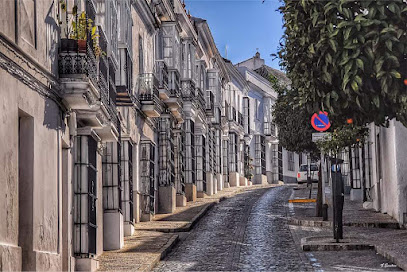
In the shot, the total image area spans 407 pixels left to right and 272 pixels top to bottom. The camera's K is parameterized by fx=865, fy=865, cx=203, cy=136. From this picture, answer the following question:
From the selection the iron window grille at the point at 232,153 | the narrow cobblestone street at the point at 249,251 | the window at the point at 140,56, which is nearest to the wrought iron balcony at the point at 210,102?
the iron window grille at the point at 232,153

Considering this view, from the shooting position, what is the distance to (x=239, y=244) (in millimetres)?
17609

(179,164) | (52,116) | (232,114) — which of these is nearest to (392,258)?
(52,116)

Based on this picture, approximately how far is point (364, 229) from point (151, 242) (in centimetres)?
503

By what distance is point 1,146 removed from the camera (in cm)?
934

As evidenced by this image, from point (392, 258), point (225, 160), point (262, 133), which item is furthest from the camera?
point (262, 133)

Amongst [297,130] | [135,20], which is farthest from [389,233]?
[297,130]

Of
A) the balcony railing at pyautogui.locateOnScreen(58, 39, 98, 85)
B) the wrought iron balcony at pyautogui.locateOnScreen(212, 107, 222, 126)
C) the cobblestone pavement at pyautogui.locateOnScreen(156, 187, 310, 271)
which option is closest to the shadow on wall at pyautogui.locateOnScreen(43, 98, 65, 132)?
the balcony railing at pyautogui.locateOnScreen(58, 39, 98, 85)

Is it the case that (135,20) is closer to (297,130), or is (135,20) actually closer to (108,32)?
(108,32)

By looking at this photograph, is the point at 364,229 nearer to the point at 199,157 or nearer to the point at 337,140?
the point at 337,140

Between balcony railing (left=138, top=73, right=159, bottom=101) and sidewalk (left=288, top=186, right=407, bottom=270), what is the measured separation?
5.10 m

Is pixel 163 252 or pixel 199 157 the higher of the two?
pixel 199 157

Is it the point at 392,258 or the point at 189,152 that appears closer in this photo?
the point at 392,258

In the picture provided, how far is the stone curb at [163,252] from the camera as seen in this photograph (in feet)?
44.9

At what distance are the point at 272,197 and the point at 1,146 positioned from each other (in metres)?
25.7
